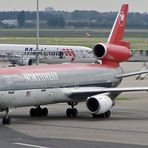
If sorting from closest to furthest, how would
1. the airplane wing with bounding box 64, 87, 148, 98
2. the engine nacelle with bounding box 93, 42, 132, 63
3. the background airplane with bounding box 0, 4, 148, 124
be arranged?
the background airplane with bounding box 0, 4, 148, 124 < the airplane wing with bounding box 64, 87, 148, 98 < the engine nacelle with bounding box 93, 42, 132, 63

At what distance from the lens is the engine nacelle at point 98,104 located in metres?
40.9

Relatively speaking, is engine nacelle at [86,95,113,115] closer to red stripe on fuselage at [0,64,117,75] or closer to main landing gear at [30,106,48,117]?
red stripe on fuselage at [0,64,117,75]

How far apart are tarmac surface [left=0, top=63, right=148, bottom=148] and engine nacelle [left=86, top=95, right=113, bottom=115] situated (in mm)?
515

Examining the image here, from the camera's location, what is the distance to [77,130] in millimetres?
36625

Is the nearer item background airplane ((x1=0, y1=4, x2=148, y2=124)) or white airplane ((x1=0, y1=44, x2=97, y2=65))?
background airplane ((x1=0, y1=4, x2=148, y2=124))

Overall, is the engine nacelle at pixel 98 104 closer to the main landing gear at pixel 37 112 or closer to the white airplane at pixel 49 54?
the main landing gear at pixel 37 112

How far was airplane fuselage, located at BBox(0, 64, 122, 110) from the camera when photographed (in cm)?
3844

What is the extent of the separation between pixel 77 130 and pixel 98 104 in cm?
453

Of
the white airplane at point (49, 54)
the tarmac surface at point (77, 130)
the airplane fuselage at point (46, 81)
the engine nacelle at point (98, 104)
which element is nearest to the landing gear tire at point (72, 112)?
the tarmac surface at point (77, 130)

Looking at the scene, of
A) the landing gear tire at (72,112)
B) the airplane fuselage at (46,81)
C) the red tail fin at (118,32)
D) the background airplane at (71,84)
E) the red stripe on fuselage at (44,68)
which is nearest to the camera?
the airplane fuselage at (46,81)

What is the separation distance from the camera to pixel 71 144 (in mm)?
31781

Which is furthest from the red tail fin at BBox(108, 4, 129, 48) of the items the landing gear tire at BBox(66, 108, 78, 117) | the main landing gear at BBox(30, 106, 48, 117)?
the main landing gear at BBox(30, 106, 48, 117)

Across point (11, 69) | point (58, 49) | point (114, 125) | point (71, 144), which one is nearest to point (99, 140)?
point (71, 144)

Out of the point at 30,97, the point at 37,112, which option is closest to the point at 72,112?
the point at 37,112
